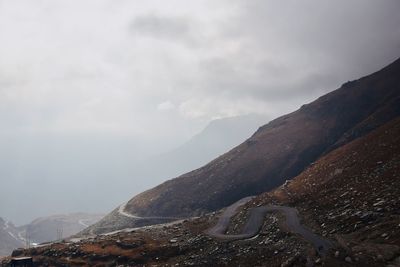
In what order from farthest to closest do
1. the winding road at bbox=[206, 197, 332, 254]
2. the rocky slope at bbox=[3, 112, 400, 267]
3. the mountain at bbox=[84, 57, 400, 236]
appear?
1. the mountain at bbox=[84, 57, 400, 236]
2. the winding road at bbox=[206, 197, 332, 254]
3. the rocky slope at bbox=[3, 112, 400, 267]

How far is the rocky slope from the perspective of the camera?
50.8 metres

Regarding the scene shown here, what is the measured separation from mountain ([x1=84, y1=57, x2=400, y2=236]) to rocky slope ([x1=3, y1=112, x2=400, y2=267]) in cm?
4350

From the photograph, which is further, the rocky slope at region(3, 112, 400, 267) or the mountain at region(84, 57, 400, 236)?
the mountain at region(84, 57, 400, 236)

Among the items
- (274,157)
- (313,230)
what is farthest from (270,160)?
(313,230)

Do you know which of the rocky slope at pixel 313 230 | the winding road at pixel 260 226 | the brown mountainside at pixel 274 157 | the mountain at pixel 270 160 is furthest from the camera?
the brown mountainside at pixel 274 157

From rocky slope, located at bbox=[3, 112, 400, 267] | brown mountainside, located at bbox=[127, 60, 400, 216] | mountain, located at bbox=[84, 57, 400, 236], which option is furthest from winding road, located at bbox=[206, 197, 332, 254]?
brown mountainside, located at bbox=[127, 60, 400, 216]

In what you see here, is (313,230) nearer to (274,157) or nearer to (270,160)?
(270,160)

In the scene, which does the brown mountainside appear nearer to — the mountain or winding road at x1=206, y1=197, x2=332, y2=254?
the mountain

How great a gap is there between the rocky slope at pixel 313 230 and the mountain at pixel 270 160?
143 ft

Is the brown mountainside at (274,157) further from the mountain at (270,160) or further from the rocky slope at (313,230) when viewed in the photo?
the rocky slope at (313,230)

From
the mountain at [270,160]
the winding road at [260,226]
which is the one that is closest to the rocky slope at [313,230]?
the winding road at [260,226]

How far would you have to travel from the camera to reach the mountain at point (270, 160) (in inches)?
6206

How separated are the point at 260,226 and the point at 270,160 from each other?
97.3 m

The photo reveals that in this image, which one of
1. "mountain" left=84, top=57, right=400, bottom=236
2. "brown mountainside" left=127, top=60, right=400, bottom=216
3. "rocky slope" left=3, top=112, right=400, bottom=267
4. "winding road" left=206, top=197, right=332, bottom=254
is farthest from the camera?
"brown mountainside" left=127, top=60, right=400, bottom=216
